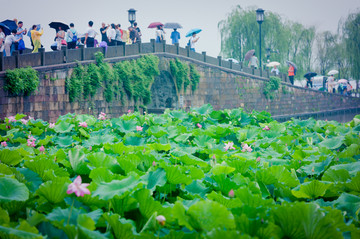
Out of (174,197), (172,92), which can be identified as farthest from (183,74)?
(174,197)

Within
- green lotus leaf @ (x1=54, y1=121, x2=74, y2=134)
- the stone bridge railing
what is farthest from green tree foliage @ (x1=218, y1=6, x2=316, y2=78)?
green lotus leaf @ (x1=54, y1=121, x2=74, y2=134)

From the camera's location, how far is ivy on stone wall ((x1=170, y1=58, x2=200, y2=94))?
17969 mm

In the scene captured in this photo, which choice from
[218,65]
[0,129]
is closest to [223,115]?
[0,129]

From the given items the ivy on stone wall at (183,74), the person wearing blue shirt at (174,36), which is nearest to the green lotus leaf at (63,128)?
the ivy on stone wall at (183,74)

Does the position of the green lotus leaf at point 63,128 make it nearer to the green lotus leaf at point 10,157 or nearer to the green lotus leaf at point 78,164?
the green lotus leaf at point 10,157

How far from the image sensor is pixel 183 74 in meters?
18.4

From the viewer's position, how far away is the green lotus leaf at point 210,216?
925mm

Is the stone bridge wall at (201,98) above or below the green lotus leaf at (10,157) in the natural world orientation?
above

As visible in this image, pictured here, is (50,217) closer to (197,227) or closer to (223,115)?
(197,227)

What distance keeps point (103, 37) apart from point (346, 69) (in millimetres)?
20478

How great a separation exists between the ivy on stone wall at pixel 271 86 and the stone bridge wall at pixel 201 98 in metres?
0.27

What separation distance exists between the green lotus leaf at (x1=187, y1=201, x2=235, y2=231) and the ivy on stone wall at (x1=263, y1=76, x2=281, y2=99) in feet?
79.5

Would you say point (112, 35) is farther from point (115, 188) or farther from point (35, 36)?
point (115, 188)

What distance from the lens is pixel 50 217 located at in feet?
3.26
